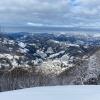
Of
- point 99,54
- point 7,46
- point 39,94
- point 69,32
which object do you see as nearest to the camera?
point 39,94

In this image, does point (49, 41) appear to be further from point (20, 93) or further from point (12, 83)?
point (20, 93)

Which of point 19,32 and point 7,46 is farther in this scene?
point 19,32

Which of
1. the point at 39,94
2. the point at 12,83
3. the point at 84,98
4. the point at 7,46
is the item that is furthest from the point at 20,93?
the point at 7,46

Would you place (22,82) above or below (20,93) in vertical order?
below

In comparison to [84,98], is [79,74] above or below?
below

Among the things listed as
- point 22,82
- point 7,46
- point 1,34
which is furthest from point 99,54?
point 1,34

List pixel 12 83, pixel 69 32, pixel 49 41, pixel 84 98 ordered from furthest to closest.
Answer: pixel 69 32 → pixel 49 41 → pixel 12 83 → pixel 84 98

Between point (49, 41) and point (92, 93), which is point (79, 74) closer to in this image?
point (92, 93)

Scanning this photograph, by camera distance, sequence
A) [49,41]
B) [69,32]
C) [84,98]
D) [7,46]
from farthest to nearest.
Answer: [69,32], [49,41], [7,46], [84,98]

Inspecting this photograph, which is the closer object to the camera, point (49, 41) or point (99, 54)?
point (99, 54)
